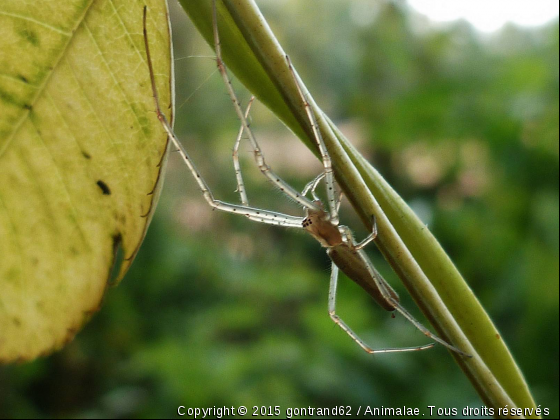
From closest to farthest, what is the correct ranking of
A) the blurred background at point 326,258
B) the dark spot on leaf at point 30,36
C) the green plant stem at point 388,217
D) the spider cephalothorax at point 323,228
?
the green plant stem at point 388,217 < the dark spot on leaf at point 30,36 < the spider cephalothorax at point 323,228 < the blurred background at point 326,258

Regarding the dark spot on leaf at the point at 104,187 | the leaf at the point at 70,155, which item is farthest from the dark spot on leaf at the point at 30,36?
the dark spot on leaf at the point at 104,187

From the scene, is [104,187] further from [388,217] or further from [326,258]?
[326,258]

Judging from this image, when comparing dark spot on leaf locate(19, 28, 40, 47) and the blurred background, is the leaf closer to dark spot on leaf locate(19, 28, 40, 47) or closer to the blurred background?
dark spot on leaf locate(19, 28, 40, 47)

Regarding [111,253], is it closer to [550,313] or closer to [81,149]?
[81,149]

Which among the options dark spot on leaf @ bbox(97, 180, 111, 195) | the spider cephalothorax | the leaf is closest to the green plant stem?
the leaf

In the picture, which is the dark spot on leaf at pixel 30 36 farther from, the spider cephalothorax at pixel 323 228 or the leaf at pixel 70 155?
the spider cephalothorax at pixel 323 228

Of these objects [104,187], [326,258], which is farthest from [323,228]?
[104,187]
